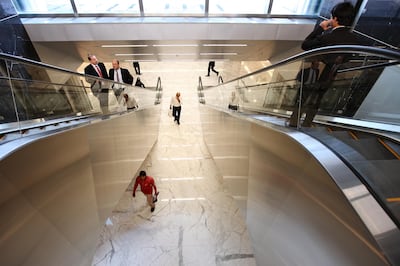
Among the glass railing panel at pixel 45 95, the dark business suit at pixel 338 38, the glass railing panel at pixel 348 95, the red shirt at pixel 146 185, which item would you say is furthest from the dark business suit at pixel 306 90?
the red shirt at pixel 146 185

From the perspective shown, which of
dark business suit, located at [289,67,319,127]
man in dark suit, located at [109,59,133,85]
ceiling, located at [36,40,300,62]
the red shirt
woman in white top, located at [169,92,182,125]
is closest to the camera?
dark business suit, located at [289,67,319,127]

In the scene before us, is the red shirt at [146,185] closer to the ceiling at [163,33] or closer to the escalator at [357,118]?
the escalator at [357,118]

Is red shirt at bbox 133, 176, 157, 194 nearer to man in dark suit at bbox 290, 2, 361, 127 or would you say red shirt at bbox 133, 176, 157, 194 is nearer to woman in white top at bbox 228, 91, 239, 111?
woman in white top at bbox 228, 91, 239, 111

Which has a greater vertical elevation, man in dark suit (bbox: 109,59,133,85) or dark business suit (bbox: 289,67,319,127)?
dark business suit (bbox: 289,67,319,127)

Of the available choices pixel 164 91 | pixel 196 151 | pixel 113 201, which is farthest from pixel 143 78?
pixel 113 201

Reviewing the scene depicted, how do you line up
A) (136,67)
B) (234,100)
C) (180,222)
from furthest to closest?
(136,67) → (234,100) → (180,222)

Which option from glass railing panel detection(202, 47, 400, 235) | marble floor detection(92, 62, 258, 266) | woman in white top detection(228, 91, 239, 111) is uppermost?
glass railing panel detection(202, 47, 400, 235)

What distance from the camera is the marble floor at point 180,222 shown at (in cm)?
341

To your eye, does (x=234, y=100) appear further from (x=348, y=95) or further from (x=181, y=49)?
(x=181, y=49)

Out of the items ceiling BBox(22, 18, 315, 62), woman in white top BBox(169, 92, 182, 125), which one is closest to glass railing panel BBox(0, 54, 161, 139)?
woman in white top BBox(169, 92, 182, 125)

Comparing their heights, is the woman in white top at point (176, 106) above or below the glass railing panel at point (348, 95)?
below

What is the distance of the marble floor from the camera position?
3.41m

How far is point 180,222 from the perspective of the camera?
4016 mm

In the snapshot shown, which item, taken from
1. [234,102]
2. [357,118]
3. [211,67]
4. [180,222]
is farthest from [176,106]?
[357,118]
